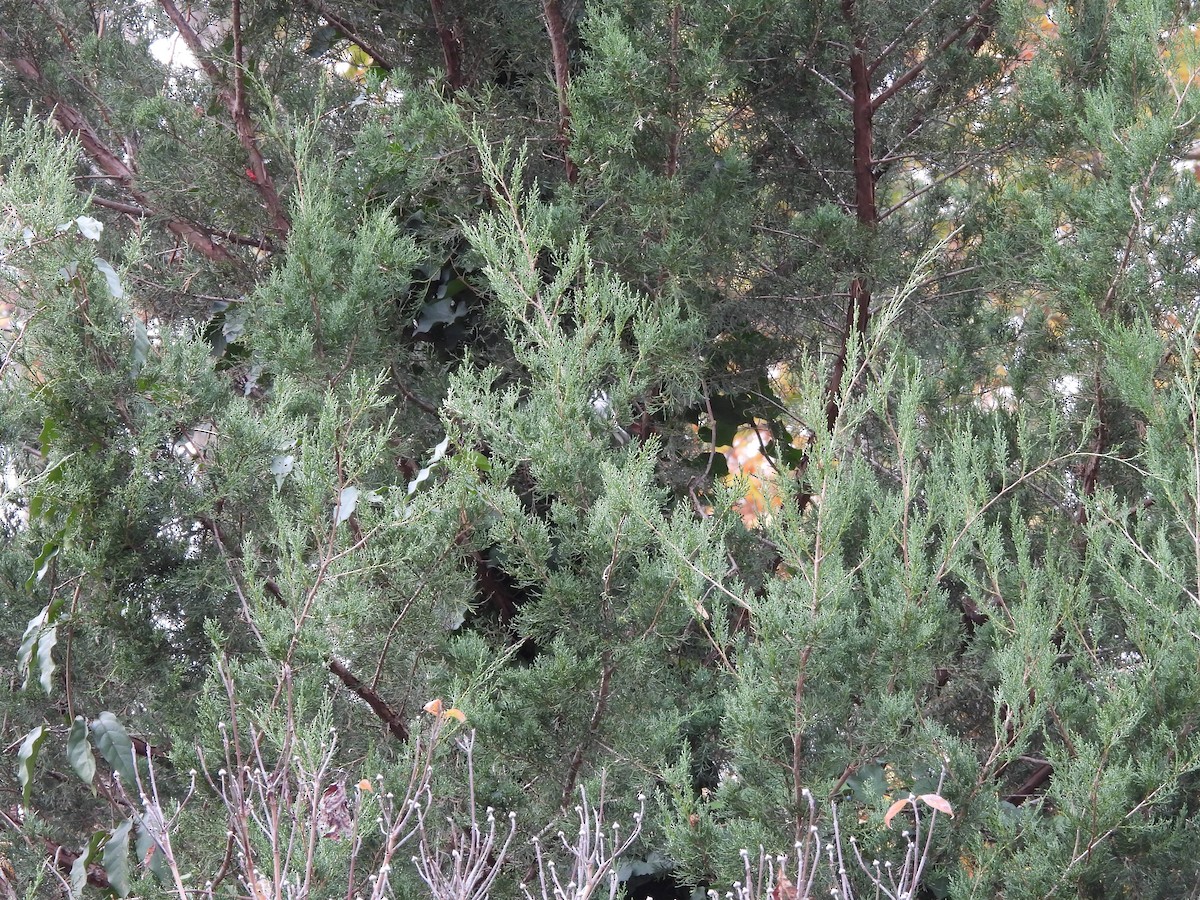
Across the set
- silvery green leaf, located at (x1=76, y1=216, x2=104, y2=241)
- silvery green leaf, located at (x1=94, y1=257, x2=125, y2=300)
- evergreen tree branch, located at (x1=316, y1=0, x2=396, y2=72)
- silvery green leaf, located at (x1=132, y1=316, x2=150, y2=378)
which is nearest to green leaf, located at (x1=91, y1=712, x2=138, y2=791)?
silvery green leaf, located at (x1=132, y1=316, x2=150, y2=378)

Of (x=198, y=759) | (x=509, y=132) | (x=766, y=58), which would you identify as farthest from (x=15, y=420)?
(x=766, y=58)

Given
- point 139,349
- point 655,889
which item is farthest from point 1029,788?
point 139,349

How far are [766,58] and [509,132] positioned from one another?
82 centimetres

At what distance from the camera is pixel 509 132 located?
12.0ft

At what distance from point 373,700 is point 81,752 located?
689 mm

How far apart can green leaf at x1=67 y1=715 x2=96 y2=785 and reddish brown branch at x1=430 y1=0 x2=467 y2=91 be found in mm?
2313

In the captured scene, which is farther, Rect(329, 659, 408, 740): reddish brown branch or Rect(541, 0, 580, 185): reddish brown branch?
Rect(541, 0, 580, 185): reddish brown branch

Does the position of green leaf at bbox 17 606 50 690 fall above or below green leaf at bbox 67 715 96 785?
above

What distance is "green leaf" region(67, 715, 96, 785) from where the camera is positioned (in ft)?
7.93

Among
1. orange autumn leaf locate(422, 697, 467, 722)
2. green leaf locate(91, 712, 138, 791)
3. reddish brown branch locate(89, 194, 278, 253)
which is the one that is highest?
reddish brown branch locate(89, 194, 278, 253)

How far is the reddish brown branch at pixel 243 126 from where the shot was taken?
376cm

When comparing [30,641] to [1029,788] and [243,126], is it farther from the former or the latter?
[1029,788]

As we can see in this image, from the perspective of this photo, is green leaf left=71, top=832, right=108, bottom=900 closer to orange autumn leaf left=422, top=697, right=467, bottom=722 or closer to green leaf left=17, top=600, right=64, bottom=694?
green leaf left=17, top=600, right=64, bottom=694

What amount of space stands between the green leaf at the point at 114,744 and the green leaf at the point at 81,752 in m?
0.03
